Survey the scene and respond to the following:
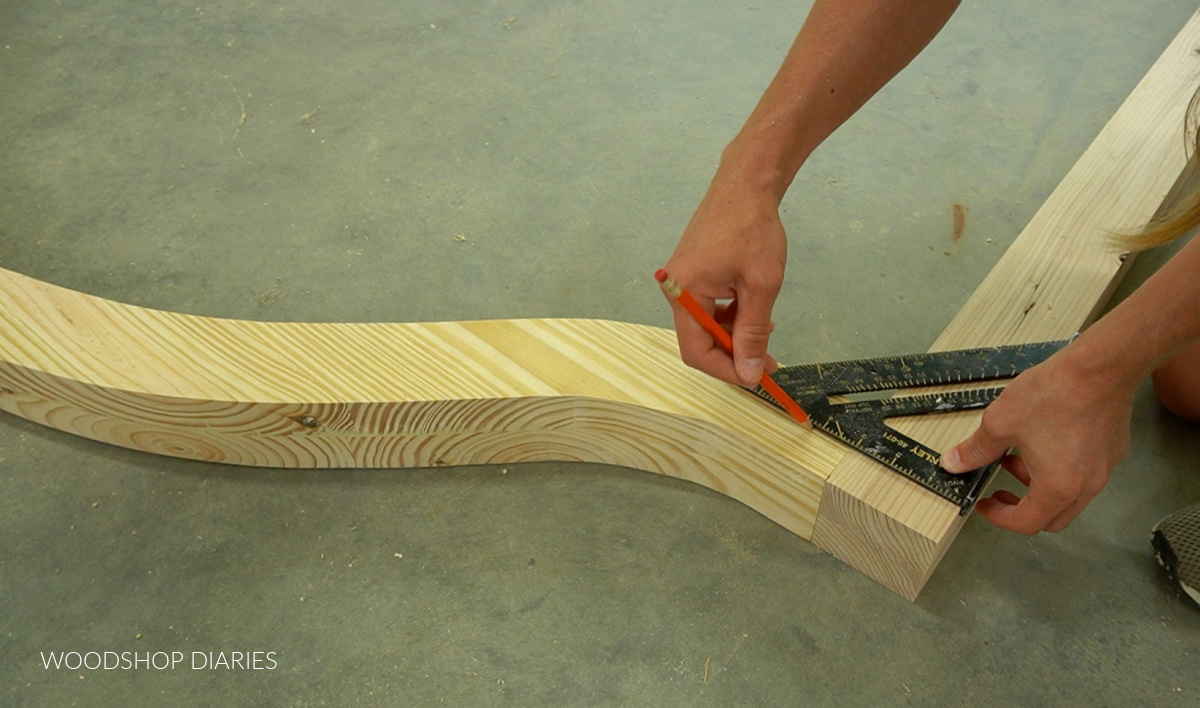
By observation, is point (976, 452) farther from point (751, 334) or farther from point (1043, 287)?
point (1043, 287)

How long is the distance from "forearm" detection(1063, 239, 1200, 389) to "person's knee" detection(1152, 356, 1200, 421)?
71 cm

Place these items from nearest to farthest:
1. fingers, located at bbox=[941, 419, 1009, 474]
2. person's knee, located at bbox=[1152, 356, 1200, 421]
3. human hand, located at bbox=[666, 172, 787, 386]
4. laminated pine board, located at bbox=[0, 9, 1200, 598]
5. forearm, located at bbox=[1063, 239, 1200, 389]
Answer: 1. forearm, located at bbox=[1063, 239, 1200, 389]
2. human hand, located at bbox=[666, 172, 787, 386]
3. fingers, located at bbox=[941, 419, 1009, 474]
4. laminated pine board, located at bbox=[0, 9, 1200, 598]
5. person's knee, located at bbox=[1152, 356, 1200, 421]

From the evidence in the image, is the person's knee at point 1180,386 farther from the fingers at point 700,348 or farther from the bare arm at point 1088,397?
the fingers at point 700,348

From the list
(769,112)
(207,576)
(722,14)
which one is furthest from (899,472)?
(722,14)

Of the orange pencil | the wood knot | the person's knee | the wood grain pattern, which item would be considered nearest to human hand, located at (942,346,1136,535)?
the wood grain pattern

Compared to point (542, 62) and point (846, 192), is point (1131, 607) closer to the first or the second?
point (846, 192)

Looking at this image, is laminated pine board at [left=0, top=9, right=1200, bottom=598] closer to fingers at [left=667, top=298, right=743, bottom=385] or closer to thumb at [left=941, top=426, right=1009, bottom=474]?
thumb at [left=941, top=426, right=1009, bottom=474]

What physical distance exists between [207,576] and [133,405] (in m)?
0.39

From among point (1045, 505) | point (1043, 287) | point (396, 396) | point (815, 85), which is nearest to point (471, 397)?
point (396, 396)

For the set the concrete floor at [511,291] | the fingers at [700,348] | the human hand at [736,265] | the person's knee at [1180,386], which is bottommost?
the concrete floor at [511,291]

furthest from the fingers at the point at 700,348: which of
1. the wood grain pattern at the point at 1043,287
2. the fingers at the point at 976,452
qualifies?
the fingers at the point at 976,452

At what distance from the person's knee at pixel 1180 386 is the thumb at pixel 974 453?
0.68 m

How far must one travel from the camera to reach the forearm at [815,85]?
1.56 meters

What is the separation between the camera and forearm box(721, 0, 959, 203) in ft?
5.13
